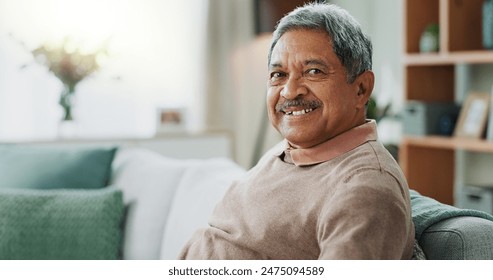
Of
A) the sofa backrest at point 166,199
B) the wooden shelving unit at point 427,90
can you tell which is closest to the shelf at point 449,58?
the wooden shelving unit at point 427,90

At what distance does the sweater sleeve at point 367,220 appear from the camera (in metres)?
1.01

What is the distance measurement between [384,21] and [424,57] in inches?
30.9

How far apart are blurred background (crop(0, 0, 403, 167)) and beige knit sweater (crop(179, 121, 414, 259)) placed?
8.02ft

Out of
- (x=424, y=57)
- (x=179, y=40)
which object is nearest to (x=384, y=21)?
(x=424, y=57)

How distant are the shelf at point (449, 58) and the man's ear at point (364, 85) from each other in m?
1.87

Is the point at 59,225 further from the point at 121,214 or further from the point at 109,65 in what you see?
the point at 109,65

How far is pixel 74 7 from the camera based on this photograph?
407cm

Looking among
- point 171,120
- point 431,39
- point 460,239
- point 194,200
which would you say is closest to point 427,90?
point 431,39

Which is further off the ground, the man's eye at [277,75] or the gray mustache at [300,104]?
the man's eye at [277,75]

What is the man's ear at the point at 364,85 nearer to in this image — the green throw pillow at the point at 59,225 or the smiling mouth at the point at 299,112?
the smiling mouth at the point at 299,112

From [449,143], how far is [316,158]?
214 centimetres

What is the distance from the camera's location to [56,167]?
97.3 inches

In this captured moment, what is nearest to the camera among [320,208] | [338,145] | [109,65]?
[320,208]
